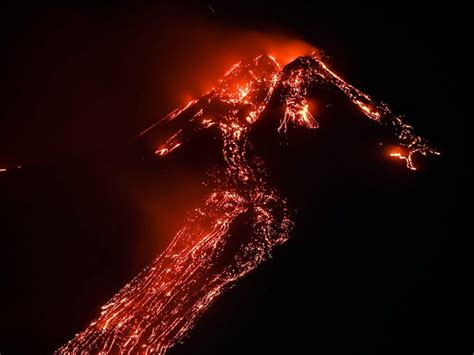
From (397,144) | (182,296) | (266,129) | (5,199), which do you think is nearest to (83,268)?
(182,296)

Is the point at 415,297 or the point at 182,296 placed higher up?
the point at 182,296

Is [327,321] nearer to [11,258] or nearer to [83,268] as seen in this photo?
[83,268]

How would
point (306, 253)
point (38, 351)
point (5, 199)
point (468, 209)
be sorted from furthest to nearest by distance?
point (5, 199) < point (468, 209) < point (306, 253) < point (38, 351)
